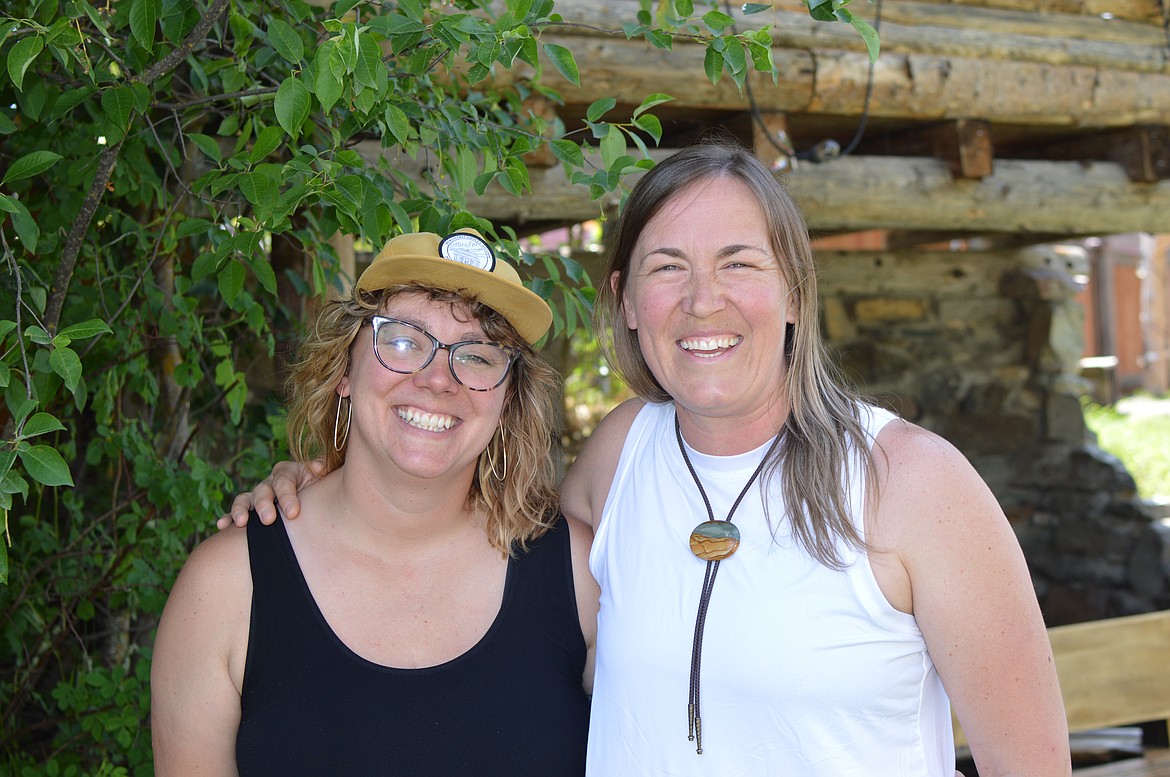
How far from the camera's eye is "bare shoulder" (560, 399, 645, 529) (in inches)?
78.5

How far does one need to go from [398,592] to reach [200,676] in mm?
342

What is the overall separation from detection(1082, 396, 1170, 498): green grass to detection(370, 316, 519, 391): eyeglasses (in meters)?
7.12

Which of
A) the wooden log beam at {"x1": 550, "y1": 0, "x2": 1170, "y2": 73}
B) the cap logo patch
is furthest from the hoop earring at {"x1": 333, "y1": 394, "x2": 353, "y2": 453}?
the wooden log beam at {"x1": 550, "y1": 0, "x2": 1170, "y2": 73}

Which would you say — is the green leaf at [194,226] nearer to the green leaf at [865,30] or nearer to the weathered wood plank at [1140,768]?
the green leaf at [865,30]

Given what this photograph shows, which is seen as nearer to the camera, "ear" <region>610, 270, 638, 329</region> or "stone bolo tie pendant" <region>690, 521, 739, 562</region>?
"stone bolo tie pendant" <region>690, 521, 739, 562</region>

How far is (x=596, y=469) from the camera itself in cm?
203

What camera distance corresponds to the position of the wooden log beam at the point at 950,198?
4133 millimetres

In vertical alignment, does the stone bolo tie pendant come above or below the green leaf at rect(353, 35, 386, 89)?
below

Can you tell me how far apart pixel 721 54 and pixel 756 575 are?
0.83 m

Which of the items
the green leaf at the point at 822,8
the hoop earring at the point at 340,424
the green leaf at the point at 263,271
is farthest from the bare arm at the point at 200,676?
the green leaf at the point at 822,8

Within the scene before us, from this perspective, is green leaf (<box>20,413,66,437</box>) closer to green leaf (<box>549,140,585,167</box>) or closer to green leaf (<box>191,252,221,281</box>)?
green leaf (<box>191,252,221,281</box>)

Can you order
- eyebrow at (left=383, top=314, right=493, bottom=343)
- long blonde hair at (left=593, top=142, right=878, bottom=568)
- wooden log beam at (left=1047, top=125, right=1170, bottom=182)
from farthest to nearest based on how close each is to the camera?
wooden log beam at (left=1047, top=125, right=1170, bottom=182) < eyebrow at (left=383, top=314, right=493, bottom=343) < long blonde hair at (left=593, top=142, right=878, bottom=568)

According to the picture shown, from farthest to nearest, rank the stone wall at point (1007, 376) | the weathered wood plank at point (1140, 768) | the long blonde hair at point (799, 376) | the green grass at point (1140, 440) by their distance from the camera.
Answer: the green grass at point (1140, 440), the stone wall at point (1007, 376), the weathered wood plank at point (1140, 768), the long blonde hair at point (799, 376)

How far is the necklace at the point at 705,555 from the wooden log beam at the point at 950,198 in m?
2.20
